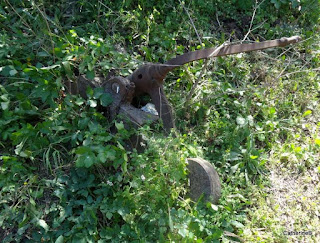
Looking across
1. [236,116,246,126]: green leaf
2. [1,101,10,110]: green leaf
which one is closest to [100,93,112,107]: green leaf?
[1,101,10,110]: green leaf

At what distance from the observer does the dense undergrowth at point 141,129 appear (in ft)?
8.48

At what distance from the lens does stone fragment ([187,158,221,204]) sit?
2793 millimetres

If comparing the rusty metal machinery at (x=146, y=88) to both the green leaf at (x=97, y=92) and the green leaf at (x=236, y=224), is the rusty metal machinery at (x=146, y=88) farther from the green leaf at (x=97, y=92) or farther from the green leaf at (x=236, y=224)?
the green leaf at (x=236, y=224)

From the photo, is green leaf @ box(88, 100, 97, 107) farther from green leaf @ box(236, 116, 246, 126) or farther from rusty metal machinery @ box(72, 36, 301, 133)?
green leaf @ box(236, 116, 246, 126)

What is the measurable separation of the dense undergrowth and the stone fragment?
0.26 feet

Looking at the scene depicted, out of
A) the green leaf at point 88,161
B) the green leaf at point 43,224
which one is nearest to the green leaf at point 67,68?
the green leaf at point 88,161

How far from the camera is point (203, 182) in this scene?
9.21ft

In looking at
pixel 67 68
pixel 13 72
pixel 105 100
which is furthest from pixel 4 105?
pixel 105 100

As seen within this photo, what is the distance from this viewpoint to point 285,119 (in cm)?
370

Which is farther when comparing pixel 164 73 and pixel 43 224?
pixel 164 73

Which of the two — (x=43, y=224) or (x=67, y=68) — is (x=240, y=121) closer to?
(x=67, y=68)

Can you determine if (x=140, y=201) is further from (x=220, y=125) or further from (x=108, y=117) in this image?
(x=220, y=125)

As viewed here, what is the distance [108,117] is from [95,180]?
600mm

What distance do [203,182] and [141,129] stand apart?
0.62 meters
